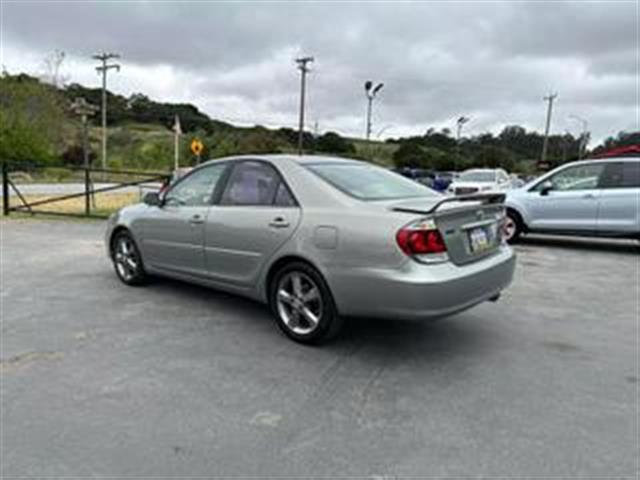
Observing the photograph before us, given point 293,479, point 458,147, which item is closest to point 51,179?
point 293,479

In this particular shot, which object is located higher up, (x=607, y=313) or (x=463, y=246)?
(x=463, y=246)

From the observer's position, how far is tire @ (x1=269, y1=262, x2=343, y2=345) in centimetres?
399

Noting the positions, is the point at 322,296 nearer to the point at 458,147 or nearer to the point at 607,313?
the point at 607,313

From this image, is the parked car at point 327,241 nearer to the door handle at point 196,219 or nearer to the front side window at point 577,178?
the door handle at point 196,219

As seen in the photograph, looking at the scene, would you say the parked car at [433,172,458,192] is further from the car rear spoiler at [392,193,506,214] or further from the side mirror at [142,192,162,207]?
the car rear spoiler at [392,193,506,214]

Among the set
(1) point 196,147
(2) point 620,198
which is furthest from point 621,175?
(1) point 196,147

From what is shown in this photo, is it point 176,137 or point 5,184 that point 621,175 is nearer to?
point 5,184

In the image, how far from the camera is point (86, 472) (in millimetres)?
2498

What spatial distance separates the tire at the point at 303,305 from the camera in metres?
3.99

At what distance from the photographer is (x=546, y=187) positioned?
9836 mm

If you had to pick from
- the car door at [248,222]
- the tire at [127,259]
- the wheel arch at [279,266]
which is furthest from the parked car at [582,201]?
the tire at [127,259]

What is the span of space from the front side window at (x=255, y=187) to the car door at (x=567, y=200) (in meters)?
6.81

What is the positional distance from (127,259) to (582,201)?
24.7 feet

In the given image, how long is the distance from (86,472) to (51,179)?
3973cm
